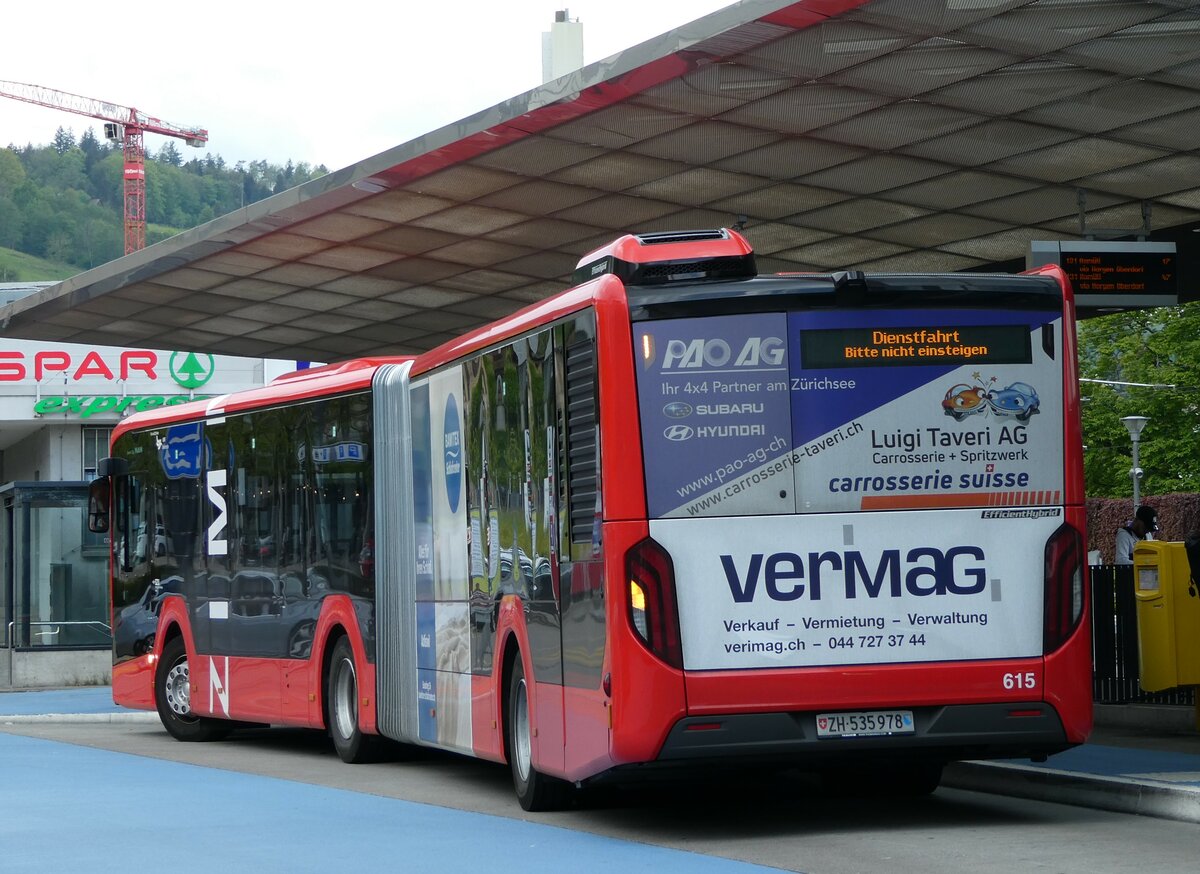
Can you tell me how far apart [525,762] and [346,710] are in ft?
15.2

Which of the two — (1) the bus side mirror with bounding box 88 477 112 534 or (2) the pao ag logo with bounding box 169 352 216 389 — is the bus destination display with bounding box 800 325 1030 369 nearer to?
(1) the bus side mirror with bounding box 88 477 112 534

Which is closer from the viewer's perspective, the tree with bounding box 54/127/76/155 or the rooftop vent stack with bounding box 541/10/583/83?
the rooftop vent stack with bounding box 541/10/583/83

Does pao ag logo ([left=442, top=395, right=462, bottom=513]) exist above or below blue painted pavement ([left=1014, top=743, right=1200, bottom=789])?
above

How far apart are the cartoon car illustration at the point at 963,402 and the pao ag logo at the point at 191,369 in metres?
37.9

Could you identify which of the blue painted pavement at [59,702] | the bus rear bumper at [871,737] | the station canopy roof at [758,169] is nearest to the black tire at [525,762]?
the bus rear bumper at [871,737]

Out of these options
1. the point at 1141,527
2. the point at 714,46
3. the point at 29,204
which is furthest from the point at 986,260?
the point at 29,204

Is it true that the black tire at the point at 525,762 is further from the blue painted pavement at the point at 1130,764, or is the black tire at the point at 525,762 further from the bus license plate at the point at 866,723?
the blue painted pavement at the point at 1130,764

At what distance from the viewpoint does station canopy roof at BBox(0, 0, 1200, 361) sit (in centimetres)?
1384

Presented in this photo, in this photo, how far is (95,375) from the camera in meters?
47.1

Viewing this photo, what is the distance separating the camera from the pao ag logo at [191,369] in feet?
154

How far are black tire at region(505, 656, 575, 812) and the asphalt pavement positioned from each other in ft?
1.76

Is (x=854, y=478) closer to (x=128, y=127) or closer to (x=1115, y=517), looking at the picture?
(x=1115, y=517)

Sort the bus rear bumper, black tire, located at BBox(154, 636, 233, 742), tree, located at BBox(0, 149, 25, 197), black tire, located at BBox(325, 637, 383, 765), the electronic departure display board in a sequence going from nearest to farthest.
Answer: the bus rear bumper
black tire, located at BBox(325, 637, 383, 765)
the electronic departure display board
black tire, located at BBox(154, 636, 233, 742)
tree, located at BBox(0, 149, 25, 197)

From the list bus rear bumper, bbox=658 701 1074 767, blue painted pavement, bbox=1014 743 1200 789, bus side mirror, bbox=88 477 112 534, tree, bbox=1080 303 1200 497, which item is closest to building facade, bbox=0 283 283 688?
bus side mirror, bbox=88 477 112 534
